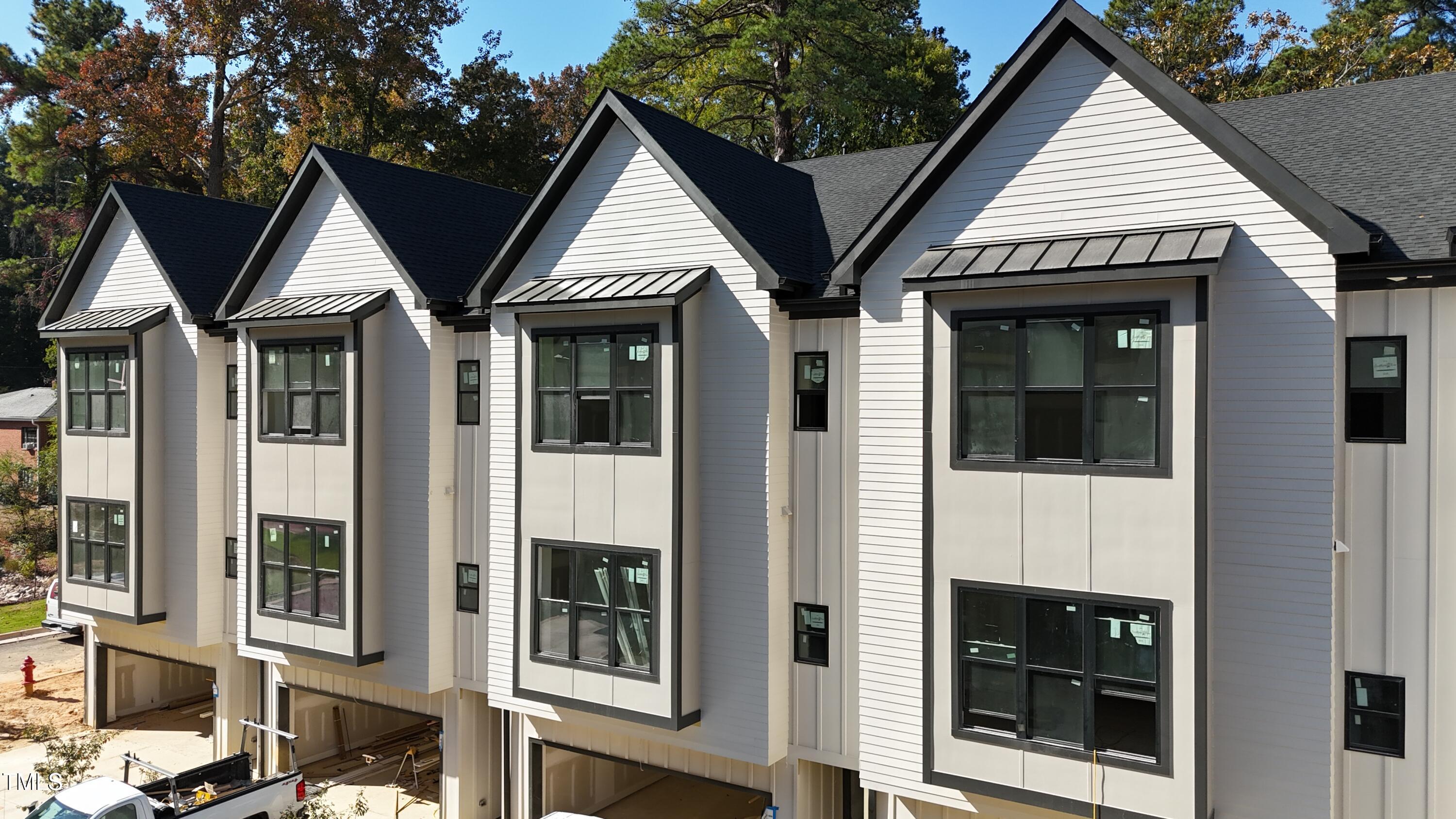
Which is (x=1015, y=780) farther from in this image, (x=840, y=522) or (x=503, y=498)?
(x=503, y=498)

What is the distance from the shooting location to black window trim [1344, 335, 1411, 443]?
29.8ft

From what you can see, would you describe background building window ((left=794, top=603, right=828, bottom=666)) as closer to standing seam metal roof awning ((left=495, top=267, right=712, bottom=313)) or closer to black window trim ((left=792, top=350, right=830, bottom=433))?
black window trim ((left=792, top=350, right=830, bottom=433))

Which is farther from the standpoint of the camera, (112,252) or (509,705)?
(112,252)

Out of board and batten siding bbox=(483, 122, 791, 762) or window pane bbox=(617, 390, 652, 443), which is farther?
window pane bbox=(617, 390, 652, 443)

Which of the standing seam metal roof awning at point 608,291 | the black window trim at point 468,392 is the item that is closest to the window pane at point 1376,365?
the standing seam metal roof awning at point 608,291

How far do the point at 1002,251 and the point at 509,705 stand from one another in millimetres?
9427

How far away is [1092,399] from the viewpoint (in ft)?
31.2

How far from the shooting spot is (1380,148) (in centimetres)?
1102

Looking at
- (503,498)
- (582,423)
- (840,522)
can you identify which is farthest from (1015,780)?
(503,498)

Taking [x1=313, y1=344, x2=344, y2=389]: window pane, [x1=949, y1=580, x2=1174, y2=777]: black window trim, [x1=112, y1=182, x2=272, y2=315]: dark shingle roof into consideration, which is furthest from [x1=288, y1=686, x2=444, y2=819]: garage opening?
[x1=949, y1=580, x2=1174, y2=777]: black window trim

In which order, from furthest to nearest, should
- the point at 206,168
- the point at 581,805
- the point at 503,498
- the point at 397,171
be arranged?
the point at 206,168, the point at 397,171, the point at 581,805, the point at 503,498

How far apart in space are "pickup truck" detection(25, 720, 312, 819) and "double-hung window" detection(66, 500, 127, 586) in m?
5.30

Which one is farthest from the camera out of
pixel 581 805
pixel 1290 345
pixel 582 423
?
pixel 581 805

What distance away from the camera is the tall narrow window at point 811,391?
1223cm
